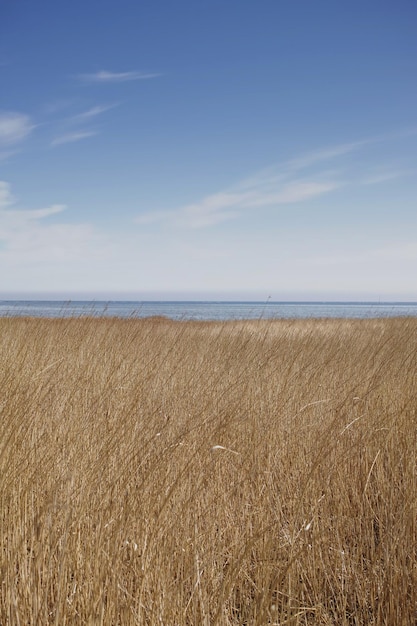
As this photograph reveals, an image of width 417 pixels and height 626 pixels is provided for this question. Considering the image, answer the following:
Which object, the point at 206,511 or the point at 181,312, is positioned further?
the point at 181,312

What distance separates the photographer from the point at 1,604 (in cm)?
151

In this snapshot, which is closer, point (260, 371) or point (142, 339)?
point (260, 371)

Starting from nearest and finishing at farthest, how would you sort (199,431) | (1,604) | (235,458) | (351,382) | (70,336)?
(1,604), (235,458), (199,431), (351,382), (70,336)

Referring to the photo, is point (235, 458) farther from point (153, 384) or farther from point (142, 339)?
point (142, 339)

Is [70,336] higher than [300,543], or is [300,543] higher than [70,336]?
[70,336]

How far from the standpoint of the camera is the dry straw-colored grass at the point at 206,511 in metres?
1.53

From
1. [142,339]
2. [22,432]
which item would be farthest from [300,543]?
[142,339]

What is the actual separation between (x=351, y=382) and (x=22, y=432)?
3.19m

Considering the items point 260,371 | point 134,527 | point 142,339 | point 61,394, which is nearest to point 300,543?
point 134,527

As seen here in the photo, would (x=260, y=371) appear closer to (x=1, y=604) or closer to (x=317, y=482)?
(x=317, y=482)

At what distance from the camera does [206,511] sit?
7.13ft

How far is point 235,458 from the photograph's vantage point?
2.96 m

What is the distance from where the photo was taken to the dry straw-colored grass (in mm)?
1531

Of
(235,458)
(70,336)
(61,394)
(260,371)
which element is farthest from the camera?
(70,336)
